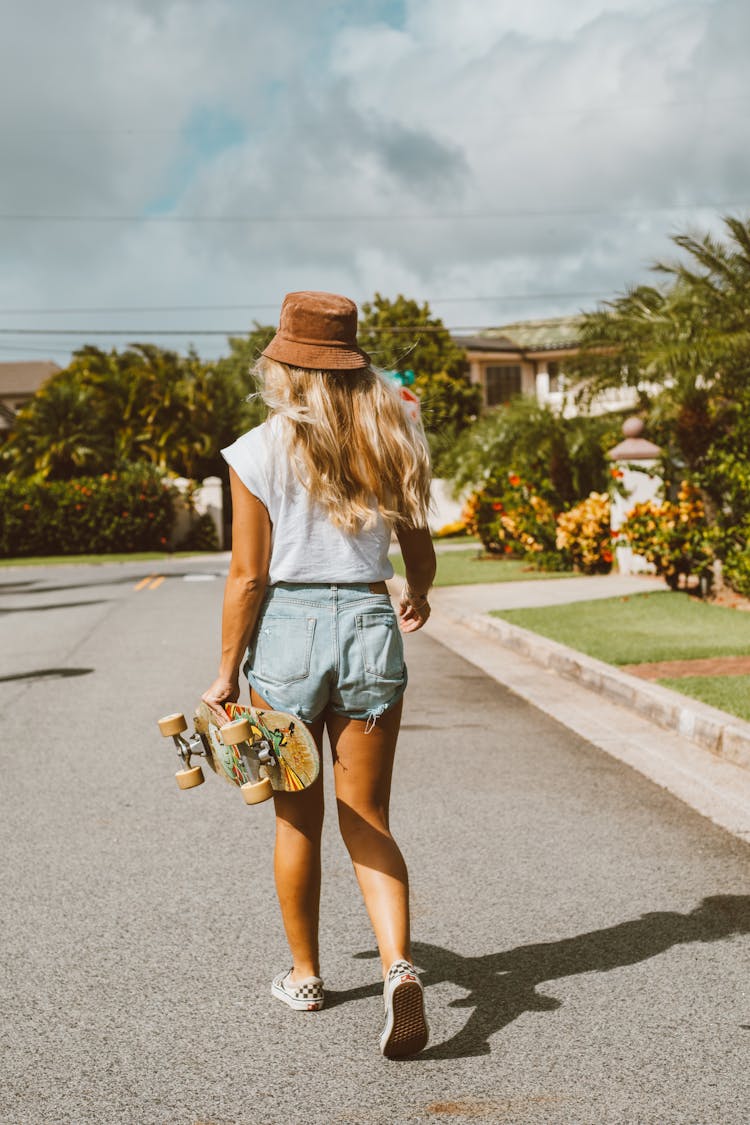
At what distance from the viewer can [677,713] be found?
7410mm

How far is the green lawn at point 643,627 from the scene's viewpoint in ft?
32.5

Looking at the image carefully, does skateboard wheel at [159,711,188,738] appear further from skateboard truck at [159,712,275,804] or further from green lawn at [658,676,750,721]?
green lawn at [658,676,750,721]

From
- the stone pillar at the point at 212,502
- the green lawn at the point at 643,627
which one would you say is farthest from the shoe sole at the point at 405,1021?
the stone pillar at the point at 212,502

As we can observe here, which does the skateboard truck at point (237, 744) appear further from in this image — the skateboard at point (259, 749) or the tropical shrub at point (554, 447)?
the tropical shrub at point (554, 447)

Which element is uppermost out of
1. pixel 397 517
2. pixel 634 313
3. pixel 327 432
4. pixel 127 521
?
pixel 634 313

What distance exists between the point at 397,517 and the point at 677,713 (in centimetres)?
450

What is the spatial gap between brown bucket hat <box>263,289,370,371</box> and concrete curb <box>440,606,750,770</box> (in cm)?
399

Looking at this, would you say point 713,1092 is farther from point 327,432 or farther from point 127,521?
point 127,521

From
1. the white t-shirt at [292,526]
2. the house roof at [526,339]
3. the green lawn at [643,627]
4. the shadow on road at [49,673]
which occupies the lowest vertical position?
the shadow on road at [49,673]

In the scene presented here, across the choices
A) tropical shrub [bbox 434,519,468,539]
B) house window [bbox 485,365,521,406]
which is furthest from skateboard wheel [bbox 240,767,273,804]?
house window [bbox 485,365,521,406]

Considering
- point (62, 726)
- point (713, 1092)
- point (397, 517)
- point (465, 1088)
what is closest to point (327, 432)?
point (397, 517)

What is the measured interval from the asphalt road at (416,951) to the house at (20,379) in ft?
241

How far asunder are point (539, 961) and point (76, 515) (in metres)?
32.9

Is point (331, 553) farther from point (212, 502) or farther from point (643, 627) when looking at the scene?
point (212, 502)
